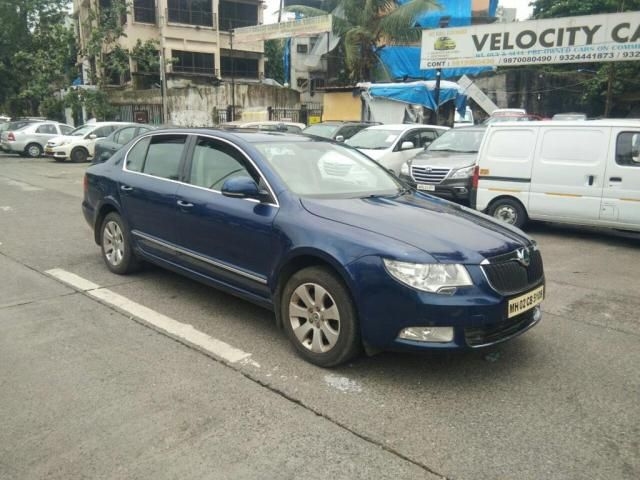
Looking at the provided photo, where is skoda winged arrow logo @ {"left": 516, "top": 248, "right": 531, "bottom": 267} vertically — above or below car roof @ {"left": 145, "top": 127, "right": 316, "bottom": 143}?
below

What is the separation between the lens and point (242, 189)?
418 centimetres

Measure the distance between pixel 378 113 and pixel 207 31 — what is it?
1998 cm

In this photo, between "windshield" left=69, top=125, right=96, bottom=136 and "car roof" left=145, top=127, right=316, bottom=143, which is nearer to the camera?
"car roof" left=145, top=127, right=316, bottom=143

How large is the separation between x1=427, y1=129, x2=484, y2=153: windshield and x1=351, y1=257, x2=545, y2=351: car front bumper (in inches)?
316

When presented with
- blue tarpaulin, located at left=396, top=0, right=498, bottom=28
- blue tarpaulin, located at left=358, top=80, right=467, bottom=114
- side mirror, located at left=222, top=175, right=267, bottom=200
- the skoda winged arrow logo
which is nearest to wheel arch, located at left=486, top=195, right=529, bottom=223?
the skoda winged arrow logo

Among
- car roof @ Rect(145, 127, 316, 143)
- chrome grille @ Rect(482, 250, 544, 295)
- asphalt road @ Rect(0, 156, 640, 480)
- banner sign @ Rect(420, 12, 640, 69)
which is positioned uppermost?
banner sign @ Rect(420, 12, 640, 69)

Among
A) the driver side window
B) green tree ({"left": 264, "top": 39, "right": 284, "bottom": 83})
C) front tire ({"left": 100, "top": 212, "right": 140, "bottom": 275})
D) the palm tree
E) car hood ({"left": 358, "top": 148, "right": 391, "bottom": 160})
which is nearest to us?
the driver side window

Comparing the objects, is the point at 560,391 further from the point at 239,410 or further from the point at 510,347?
the point at 239,410

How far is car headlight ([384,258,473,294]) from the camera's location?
3422 millimetres

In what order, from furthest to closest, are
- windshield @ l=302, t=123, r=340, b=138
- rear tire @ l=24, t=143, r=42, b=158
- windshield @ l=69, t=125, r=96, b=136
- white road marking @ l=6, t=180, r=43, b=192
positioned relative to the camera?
rear tire @ l=24, t=143, r=42, b=158 → windshield @ l=69, t=125, r=96, b=136 → windshield @ l=302, t=123, r=340, b=138 → white road marking @ l=6, t=180, r=43, b=192

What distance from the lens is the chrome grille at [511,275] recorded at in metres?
3.56

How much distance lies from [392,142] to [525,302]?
9.09 m

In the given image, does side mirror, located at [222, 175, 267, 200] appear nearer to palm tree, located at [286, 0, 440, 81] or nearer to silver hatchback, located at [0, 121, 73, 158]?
palm tree, located at [286, 0, 440, 81]

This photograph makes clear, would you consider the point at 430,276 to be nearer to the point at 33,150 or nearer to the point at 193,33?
the point at 33,150
